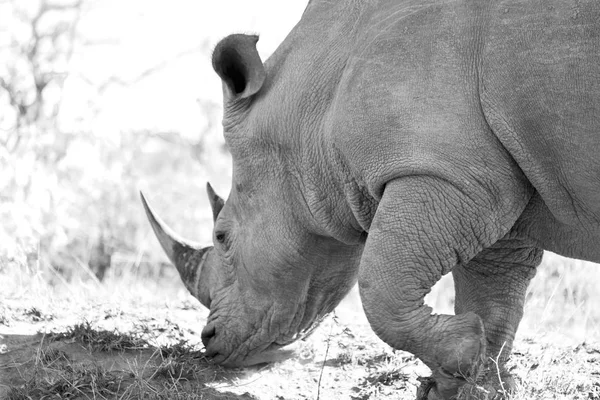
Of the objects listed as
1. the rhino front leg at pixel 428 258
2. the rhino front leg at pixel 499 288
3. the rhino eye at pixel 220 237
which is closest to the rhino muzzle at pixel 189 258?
the rhino eye at pixel 220 237

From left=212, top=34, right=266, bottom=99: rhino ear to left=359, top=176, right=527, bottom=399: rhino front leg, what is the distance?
115 centimetres

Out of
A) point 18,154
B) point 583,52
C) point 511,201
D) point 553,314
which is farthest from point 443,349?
point 18,154

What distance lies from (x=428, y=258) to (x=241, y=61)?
Answer: 1.57m

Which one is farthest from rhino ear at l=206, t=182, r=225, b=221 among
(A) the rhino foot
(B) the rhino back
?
(B) the rhino back

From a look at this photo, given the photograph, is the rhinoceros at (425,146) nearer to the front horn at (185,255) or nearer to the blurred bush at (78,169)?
the front horn at (185,255)

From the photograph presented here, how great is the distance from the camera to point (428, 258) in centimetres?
477

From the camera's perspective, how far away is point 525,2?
453cm

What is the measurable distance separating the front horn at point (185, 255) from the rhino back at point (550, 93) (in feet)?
7.51

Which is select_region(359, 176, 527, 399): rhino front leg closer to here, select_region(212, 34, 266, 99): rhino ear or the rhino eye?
select_region(212, 34, 266, 99): rhino ear

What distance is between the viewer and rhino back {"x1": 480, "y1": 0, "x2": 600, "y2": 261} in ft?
14.4

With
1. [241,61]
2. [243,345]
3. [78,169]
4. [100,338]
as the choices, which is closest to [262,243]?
[243,345]

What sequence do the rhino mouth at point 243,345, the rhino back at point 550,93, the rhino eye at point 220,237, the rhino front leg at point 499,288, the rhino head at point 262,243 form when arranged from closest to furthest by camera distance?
the rhino back at point 550,93 < the rhino head at point 262,243 < the rhino front leg at point 499,288 < the rhino mouth at point 243,345 < the rhino eye at point 220,237

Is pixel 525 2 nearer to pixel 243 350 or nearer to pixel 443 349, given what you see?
pixel 443 349

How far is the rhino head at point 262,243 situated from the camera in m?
5.54
